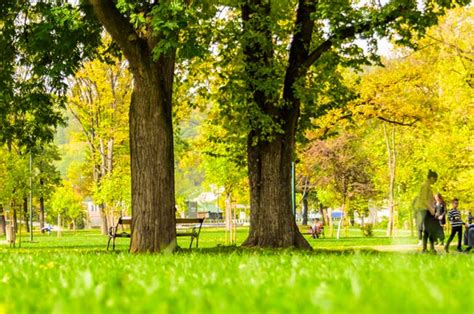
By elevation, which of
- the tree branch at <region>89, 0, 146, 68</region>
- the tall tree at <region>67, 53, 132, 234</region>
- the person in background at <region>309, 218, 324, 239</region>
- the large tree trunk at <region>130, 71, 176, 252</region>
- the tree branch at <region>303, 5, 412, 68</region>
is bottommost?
the person in background at <region>309, 218, 324, 239</region>

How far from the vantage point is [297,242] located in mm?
19656

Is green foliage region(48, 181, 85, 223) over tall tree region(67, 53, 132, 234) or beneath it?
beneath

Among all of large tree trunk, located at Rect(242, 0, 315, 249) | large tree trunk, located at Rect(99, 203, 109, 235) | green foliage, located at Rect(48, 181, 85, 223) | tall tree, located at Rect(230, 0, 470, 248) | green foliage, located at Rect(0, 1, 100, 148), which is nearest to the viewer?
green foliage, located at Rect(0, 1, 100, 148)

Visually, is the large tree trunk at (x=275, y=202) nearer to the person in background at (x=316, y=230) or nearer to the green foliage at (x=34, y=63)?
the green foliage at (x=34, y=63)

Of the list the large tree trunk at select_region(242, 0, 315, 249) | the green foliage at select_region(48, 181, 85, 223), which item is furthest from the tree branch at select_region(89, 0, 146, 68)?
the green foliage at select_region(48, 181, 85, 223)

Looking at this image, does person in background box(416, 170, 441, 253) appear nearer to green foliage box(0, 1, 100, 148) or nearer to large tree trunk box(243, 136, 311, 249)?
large tree trunk box(243, 136, 311, 249)

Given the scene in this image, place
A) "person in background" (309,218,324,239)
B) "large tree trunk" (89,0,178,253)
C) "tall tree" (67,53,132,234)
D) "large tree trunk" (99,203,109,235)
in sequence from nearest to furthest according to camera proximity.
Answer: "large tree trunk" (89,0,178,253), "tall tree" (67,53,132,234), "person in background" (309,218,324,239), "large tree trunk" (99,203,109,235)

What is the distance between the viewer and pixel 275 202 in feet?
63.5

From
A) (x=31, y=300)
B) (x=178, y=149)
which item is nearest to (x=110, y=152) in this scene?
(x=178, y=149)

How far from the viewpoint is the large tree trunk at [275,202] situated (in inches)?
758

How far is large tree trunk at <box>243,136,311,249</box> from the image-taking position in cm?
1927

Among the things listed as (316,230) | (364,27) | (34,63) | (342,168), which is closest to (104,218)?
(316,230)

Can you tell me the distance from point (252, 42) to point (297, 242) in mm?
5508

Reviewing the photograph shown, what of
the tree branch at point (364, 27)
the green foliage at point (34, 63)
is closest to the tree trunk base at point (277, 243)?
the tree branch at point (364, 27)
